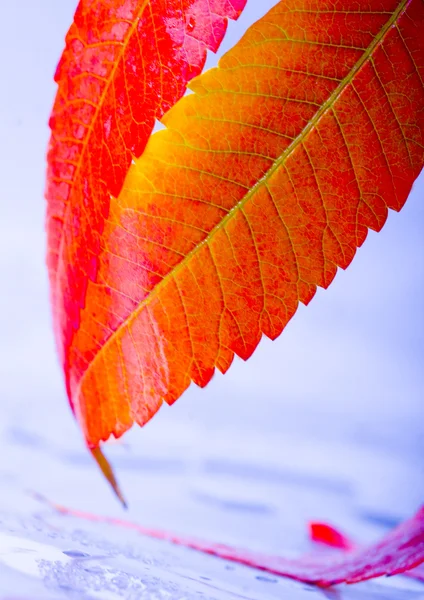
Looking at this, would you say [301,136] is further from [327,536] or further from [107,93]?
[327,536]

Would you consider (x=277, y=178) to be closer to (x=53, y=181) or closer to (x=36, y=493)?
(x=53, y=181)

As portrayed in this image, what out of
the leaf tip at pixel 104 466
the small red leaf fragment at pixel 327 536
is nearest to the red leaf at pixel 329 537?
the small red leaf fragment at pixel 327 536

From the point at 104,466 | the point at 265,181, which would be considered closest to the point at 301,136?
the point at 265,181

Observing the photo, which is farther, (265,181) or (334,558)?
(334,558)

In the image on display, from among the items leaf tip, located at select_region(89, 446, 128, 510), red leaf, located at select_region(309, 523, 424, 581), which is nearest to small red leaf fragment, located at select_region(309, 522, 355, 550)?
red leaf, located at select_region(309, 523, 424, 581)

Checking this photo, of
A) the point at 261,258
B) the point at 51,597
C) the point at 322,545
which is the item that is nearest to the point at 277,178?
the point at 261,258

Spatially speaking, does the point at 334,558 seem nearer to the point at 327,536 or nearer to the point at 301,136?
the point at 327,536

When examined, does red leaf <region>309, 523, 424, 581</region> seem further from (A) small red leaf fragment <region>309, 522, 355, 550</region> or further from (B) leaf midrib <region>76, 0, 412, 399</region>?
(B) leaf midrib <region>76, 0, 412, 399</region>
